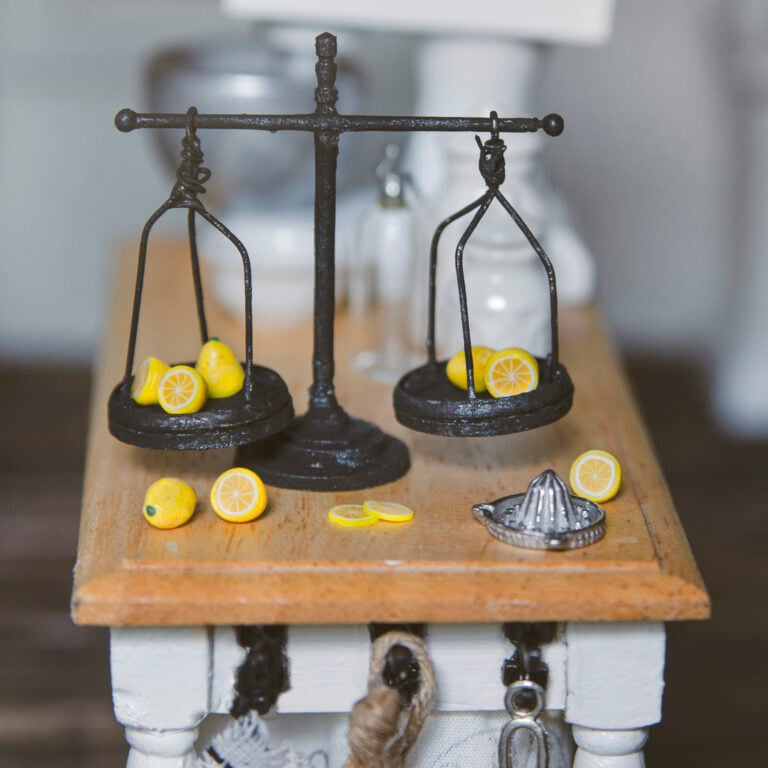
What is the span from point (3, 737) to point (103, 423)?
2.76ft

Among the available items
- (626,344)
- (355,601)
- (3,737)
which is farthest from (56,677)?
(626,344)

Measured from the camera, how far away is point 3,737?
1.87m

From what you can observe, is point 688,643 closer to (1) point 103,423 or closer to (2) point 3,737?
(2) point 3,737

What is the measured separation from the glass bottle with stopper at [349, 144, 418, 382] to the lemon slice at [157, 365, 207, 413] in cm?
35

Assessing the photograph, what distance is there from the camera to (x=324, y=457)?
1058mm

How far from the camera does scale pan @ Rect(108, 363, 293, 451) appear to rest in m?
→ 0.96

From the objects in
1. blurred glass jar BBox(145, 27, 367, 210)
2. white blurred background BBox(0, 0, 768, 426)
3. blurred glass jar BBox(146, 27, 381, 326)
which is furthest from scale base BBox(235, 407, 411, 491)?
white blurred background BBox(0, 0, 768, 426)

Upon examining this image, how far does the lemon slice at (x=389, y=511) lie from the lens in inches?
38.9

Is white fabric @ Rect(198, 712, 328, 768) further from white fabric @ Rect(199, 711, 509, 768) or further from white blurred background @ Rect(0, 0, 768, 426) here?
white blurred background @ Rect(0, 0, 768, 426)

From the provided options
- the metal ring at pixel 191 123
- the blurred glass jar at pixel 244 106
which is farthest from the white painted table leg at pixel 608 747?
the blurred glass jar at pixel 244 106

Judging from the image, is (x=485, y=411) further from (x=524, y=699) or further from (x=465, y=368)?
(x=524, y=699)

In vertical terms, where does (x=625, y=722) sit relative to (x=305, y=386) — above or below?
below

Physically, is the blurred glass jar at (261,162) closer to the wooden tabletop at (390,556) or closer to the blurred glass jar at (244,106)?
the blurred glass jar at (244,106)

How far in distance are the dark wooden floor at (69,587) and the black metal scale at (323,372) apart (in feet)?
3.03
